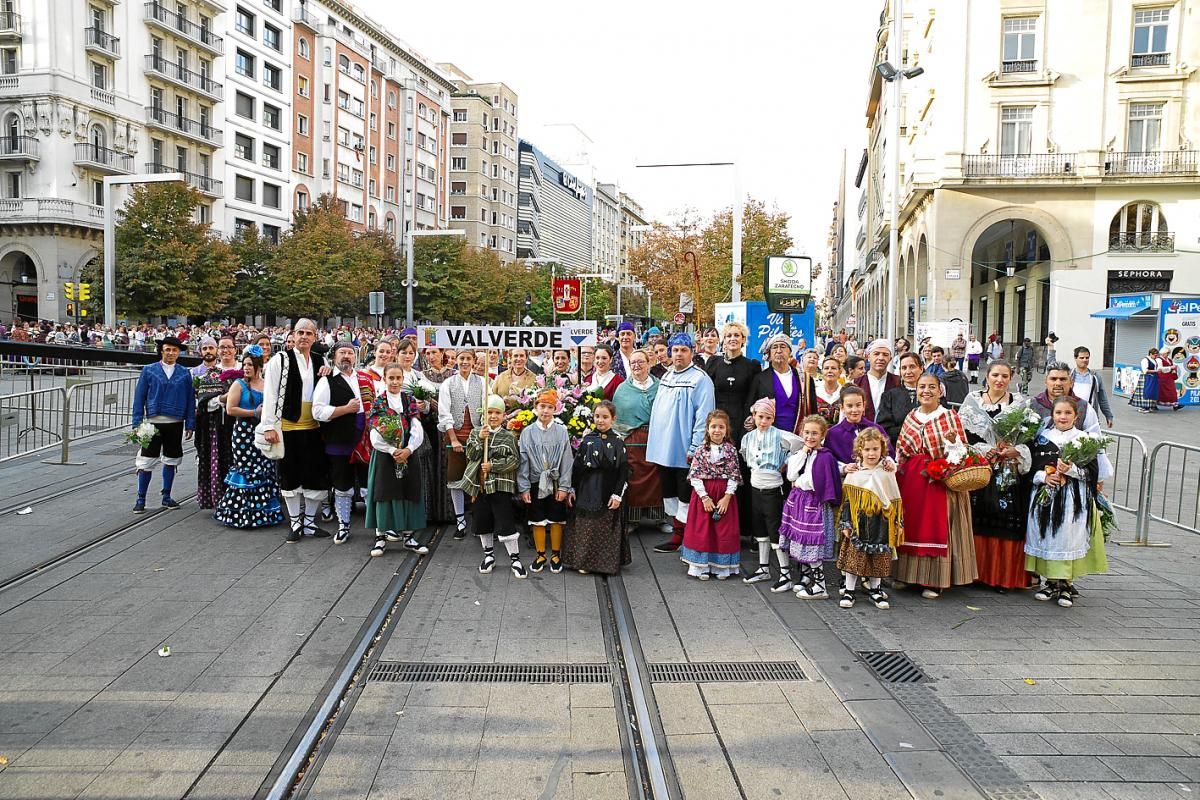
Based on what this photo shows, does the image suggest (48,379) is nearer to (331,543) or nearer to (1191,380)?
(331,543)

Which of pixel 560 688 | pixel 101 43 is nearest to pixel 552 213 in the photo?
pixel 101 43

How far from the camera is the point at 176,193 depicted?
36812 mm

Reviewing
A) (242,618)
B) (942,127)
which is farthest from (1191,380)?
(242,618)

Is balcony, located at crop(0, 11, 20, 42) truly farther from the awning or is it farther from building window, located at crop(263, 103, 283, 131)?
the awning

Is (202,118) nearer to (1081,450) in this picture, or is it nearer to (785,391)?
(785,391)

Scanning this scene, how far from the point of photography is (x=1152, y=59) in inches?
1325

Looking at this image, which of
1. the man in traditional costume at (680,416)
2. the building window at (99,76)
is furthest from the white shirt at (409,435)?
the building window at (99,76)

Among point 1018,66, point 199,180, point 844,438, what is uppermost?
point 1018,66

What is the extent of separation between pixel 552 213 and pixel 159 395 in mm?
104615

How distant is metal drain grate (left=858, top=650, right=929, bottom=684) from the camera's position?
219 inches

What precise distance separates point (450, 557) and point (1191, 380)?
904 inches

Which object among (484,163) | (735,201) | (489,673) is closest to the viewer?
(489,673)

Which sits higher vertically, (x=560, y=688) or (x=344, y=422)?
(x=344, y=422)

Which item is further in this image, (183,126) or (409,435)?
(183,126)
